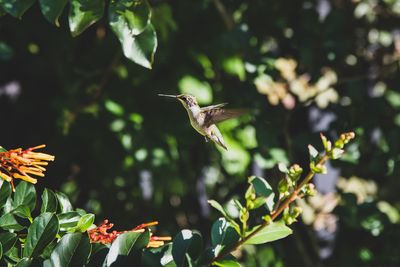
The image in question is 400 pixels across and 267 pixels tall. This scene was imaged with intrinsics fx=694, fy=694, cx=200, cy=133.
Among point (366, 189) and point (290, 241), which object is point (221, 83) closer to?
point (290, 241)

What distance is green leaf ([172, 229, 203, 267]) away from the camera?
1.10 metres

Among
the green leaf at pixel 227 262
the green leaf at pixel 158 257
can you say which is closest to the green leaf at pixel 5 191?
the green leaf at pixel 158 257

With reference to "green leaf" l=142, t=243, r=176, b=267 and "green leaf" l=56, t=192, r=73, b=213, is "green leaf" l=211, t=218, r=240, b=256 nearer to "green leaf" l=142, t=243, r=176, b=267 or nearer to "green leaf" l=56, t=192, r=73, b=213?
"green leaf" l=142, t=243, r=176, b=267

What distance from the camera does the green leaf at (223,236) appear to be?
3.80ft

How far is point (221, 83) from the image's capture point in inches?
98.3

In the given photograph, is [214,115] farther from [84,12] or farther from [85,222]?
[85,222]

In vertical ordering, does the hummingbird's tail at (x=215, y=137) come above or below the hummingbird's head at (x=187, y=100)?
below

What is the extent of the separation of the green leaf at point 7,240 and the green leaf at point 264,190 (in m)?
0.41

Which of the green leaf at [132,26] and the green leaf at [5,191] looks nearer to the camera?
the green leaf at [5,191]

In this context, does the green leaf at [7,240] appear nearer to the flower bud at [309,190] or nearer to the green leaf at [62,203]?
the green leaf at [62,203]

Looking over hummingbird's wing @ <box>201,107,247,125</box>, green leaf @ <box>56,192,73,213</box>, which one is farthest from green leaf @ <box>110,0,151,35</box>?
green leaf @ <box>56,192,73,213</box>

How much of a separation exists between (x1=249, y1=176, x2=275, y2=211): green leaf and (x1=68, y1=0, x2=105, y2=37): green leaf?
513 millimetres

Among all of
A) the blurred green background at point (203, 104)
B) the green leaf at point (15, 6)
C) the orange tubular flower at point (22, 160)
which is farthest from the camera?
the blurred green background at point (203, 104)

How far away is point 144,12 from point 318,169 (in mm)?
599
